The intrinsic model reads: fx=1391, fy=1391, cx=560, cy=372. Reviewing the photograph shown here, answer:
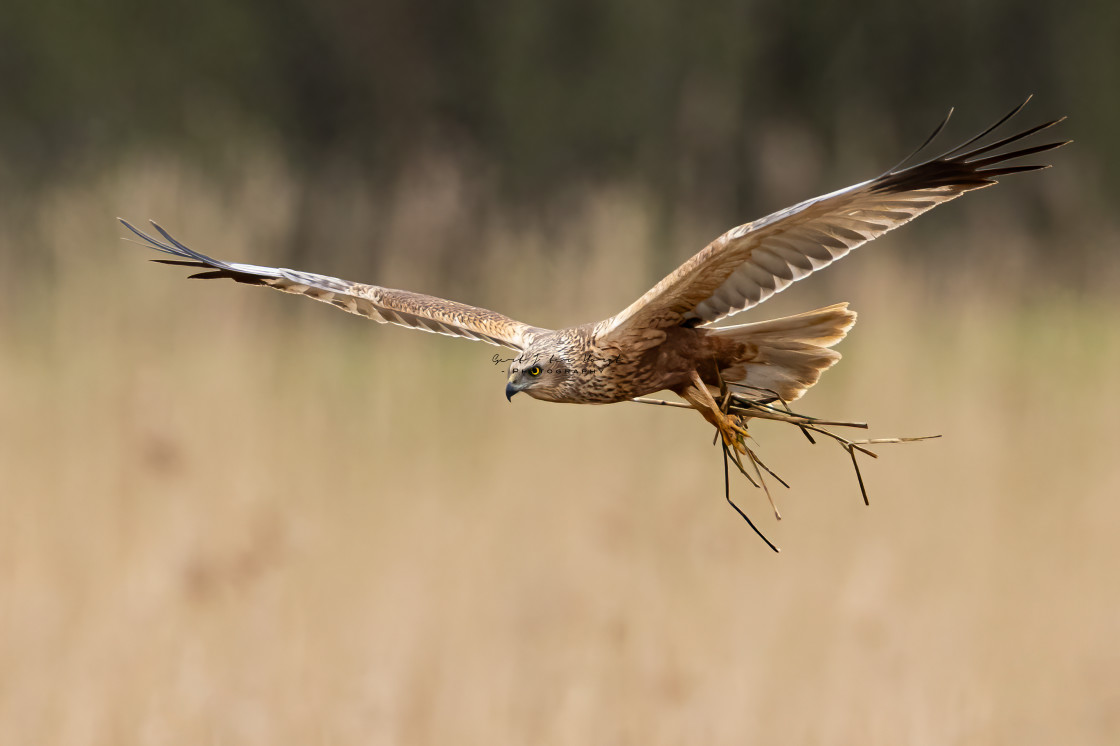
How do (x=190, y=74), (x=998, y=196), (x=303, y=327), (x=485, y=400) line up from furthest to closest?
(x=190, y=74), (x=998, y=196), (x=303, y=327), (x=485, y=400)

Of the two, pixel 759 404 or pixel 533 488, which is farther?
pixel 533 488

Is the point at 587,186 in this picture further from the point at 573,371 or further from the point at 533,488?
the point at 573,371

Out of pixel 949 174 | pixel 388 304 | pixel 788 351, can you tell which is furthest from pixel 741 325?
pixel 388 304

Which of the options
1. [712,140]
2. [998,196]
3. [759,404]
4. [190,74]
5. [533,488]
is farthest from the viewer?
[190,74]

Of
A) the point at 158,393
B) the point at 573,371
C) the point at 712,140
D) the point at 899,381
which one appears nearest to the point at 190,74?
the point at 712,140

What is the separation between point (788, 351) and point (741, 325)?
0.12 metres

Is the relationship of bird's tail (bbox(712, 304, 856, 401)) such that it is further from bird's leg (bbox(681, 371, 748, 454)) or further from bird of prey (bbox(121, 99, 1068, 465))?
bird's leg (bbox(681, 371, 748, 454))

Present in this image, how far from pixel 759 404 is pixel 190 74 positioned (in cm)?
906

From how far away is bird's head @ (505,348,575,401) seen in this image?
2.62 metres

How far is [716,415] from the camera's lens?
236 cm

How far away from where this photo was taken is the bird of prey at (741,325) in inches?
98.1

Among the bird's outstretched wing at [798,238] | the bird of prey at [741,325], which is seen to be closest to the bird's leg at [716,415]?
the bird of prey at [741,325]

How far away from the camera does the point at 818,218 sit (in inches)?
104

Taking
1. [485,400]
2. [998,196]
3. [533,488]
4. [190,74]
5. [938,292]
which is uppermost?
[190,74]
